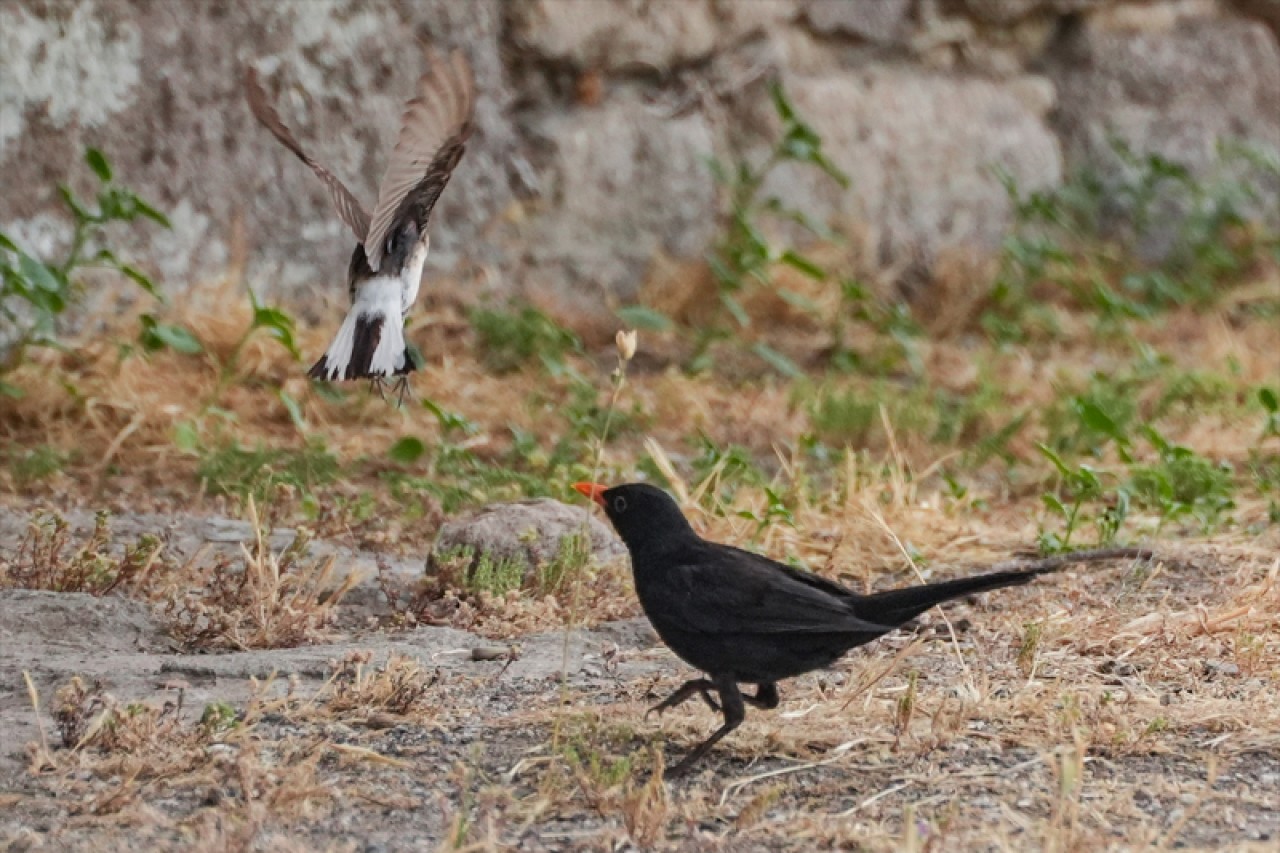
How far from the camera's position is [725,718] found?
319 centimetres

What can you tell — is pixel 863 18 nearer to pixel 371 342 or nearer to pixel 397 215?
pixel 397 215

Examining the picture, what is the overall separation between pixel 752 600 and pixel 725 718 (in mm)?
205

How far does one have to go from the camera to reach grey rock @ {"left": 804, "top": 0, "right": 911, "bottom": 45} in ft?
25.0

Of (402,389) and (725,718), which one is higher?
(402,389)

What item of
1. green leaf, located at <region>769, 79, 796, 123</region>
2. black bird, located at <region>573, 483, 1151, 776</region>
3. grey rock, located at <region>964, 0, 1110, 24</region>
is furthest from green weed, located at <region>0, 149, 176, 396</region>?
grey rock, located at <region>964, 0, 1110, 24</region>

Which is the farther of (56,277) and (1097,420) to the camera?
(56,277)

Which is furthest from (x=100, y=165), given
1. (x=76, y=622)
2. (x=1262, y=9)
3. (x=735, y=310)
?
(x=1262, y=9)

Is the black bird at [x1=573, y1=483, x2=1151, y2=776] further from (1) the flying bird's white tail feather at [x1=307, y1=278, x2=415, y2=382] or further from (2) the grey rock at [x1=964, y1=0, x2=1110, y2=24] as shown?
(2) the grey rock at [x1=964, y1=0, x2=1110, y2=24]

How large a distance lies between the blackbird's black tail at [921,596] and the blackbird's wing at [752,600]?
24mm

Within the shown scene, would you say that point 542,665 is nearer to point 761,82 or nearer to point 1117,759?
point 1117,759

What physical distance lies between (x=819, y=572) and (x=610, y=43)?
10.4 feet

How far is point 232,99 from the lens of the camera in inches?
245

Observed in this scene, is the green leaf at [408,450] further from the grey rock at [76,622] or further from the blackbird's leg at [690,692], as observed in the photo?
the blackbird's leg at [690,692]

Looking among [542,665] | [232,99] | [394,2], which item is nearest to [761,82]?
[394,2]
